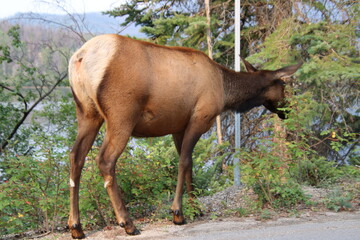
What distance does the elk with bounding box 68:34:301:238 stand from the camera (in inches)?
192

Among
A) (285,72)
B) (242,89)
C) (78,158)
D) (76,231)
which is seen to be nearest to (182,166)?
(78,158)

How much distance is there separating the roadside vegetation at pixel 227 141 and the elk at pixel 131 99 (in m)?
0.57

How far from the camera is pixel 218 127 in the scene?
43.1ft

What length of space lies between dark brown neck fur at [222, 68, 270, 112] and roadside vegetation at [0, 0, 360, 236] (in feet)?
1.45

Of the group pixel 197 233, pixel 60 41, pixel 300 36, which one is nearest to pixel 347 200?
pixel 197 233

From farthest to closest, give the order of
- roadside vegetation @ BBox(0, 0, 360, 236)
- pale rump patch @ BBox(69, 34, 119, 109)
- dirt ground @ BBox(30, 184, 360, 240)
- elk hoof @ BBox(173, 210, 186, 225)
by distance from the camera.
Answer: roadside vegetation @ BBox(0, 0, 360, 236)
elk hoof @ BBox(173, 210, 186, 225)
dirt ground @ BBox(30, 184, 360, 240)
pale rump patch @ BBox(69, 34, 119, 109)

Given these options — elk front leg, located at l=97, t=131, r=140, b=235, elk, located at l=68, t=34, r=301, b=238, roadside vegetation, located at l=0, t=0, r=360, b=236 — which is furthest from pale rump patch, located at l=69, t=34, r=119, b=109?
roadside vegetation, located at l=0, t=0, r=360, b=236

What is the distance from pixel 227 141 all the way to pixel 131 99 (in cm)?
357

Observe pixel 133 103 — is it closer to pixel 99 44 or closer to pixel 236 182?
pixel 99 44

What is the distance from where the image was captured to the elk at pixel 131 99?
4.88 meters

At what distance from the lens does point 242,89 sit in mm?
6402

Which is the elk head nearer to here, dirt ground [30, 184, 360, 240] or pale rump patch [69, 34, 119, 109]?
dirt ground [30, 184, 360, 240]

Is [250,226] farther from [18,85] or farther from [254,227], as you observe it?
[18,85]

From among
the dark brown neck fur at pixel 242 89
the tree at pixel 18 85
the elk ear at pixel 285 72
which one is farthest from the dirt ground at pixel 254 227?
the tree at pixel 18 85
